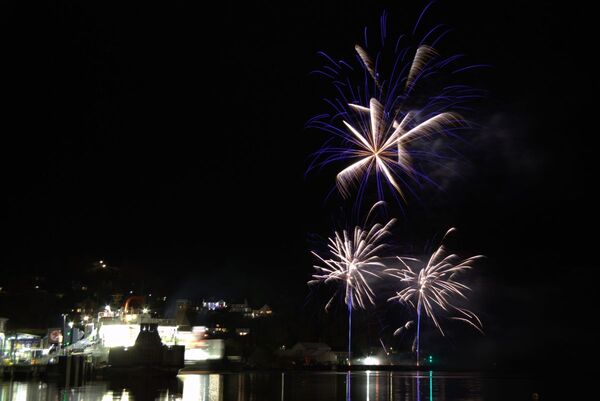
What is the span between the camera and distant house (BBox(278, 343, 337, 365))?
98.4 meters

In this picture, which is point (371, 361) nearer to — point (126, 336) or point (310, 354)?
point (310, 354)

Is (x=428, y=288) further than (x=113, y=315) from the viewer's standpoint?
No

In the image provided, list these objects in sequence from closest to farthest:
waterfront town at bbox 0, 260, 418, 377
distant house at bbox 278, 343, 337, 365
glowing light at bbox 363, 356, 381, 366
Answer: waterfront town at bbox 0, 260, 418, 377
distant house at bbox 278, 343, 337, 365
glowing light at bbox 363, 356, 381, 366

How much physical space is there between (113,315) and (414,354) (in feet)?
190

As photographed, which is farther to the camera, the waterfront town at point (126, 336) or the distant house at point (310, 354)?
the distant house at point (310, 354)

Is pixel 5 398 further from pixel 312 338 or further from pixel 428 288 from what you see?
pixel 312 338

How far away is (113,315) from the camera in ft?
219

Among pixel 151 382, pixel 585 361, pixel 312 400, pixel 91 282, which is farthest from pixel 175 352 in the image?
pixel 585 361

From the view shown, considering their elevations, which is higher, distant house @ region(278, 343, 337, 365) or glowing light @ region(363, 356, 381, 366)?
distant house @ region(278, 343, 337, 365)

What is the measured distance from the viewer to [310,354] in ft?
327

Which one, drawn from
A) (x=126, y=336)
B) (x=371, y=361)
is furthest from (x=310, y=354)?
(x=126, y=336)

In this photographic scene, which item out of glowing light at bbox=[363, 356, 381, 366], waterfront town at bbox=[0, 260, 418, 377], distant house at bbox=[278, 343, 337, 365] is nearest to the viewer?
waterfront town at bbox=[0, 260, 418, 377]

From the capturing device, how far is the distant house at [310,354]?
9844cm

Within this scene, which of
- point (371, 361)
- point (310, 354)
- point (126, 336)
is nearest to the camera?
point (126, 336)
